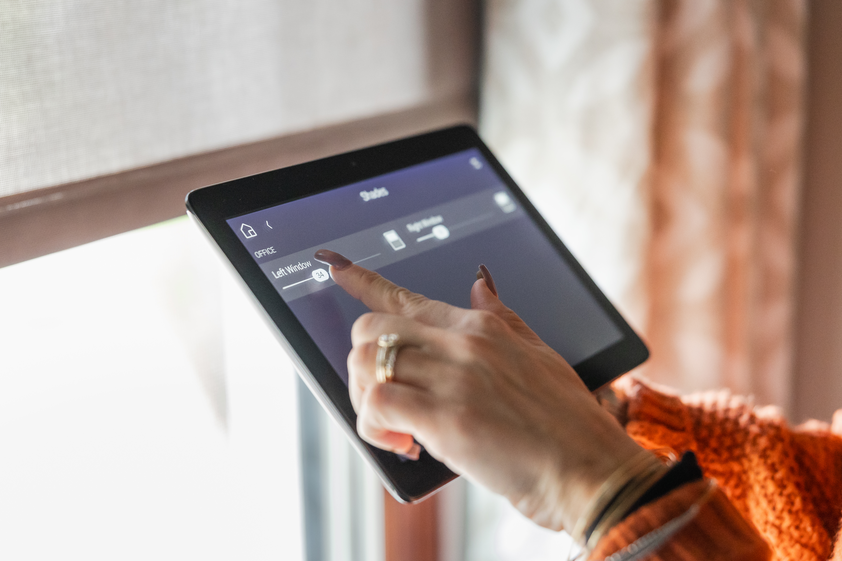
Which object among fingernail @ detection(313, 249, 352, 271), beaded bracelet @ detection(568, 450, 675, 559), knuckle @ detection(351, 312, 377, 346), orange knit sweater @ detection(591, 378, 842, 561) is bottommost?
orange knit sweater @ detection(591, 378, 842, 561)

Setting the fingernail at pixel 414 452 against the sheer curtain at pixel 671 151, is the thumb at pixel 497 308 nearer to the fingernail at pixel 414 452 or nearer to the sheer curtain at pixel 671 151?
the fingernail at pixel 414 452

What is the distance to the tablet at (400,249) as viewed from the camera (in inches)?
20.2

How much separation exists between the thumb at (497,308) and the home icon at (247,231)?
19 cm

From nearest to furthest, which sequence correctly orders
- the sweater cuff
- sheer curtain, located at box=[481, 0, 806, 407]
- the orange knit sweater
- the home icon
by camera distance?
the sweater cuff, the home icon, the orange knit sweater, sheer curtain, located at box=[481, 0, 806, 407]

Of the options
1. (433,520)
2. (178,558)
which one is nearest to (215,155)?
(178,558)

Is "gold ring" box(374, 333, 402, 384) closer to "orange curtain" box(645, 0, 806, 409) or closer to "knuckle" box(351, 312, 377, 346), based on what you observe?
"knuckle" box(351, 312, 377, 346)

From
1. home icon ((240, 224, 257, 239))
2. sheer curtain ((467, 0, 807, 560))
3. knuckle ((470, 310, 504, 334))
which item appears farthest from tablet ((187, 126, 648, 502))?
sheer curtain ((467, 0, 807, 560))

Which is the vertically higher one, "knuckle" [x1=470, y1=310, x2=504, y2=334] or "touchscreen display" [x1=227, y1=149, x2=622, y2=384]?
"touchscreen display" [x1=227, y1=149, x2=622, y2=384]

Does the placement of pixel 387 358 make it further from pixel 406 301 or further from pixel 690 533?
pixel 690 533

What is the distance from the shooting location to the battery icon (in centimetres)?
59

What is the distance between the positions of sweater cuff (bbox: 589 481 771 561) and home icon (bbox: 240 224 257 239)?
348mm

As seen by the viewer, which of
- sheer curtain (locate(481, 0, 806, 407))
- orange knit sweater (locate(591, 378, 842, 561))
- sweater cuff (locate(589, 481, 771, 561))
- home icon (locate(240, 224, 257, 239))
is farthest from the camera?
sheer curtain (locate(481, 0, 806, 407))

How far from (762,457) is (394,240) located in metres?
0.44

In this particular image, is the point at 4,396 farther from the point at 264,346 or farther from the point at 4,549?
the point at 264,346
